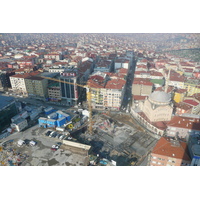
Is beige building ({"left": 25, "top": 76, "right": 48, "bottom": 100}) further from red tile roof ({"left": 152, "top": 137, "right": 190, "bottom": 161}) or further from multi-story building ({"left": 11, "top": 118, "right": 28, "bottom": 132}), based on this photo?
red tile roof ({"left": 152, "top": 137, "right": 190, "bottom": 161})

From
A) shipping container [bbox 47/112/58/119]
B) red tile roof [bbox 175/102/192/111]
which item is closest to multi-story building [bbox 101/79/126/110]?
shipping container [bbox 47/112/58/119]

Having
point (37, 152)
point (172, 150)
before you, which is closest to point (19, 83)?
point (37, 152)

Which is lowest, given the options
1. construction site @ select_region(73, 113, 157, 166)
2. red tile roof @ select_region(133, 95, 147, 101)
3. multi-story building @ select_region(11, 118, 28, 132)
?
construction site @ select_region(73, 113, 157, 166)

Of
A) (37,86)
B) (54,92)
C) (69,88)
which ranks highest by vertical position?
(69,88)

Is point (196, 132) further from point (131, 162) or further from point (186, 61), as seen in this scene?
point (186, 61)

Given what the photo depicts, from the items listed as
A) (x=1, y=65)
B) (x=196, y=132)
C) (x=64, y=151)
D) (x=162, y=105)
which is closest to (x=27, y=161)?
(x=64, y=151)

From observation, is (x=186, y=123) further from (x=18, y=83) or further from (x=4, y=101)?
(x=18, y=83)

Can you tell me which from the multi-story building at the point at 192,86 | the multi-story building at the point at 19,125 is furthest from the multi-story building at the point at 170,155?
A: the multi-story building at the point at 192,86
